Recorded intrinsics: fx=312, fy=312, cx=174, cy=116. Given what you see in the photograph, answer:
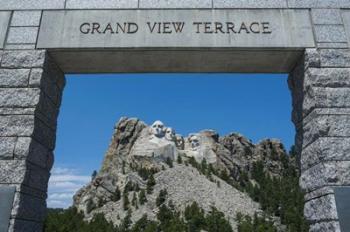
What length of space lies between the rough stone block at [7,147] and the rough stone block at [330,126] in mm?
4927

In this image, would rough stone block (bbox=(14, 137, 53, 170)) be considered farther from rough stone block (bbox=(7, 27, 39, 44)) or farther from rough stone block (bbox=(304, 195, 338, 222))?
rough stone block (bbox=(304, 195, 338, 222))

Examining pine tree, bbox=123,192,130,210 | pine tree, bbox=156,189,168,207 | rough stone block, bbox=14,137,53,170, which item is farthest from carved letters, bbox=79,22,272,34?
pine tree, bbox=123,192,130,210

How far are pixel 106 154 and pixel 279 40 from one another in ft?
261

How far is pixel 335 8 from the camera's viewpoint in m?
5.95

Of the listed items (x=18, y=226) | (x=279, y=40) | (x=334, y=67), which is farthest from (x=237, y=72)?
(x=18, y=226)

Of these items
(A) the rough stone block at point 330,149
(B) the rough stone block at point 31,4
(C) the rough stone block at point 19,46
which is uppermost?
(B) the rough stone block at point 31,4

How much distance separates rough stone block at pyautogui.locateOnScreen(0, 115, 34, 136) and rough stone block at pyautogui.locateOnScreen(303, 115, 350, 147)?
4.66 meters

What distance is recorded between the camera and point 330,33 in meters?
5.72

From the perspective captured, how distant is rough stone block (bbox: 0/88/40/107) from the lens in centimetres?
532

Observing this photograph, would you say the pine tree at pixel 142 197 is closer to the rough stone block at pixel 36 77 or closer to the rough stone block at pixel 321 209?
the rough stone block at pixel 36 77

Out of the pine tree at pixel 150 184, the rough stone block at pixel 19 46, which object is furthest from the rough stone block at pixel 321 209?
the pine tree at pixel 150 184

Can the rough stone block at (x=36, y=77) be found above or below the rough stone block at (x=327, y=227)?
above

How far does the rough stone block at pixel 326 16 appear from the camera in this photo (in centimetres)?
582

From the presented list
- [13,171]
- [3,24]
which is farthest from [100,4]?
[13,171]
